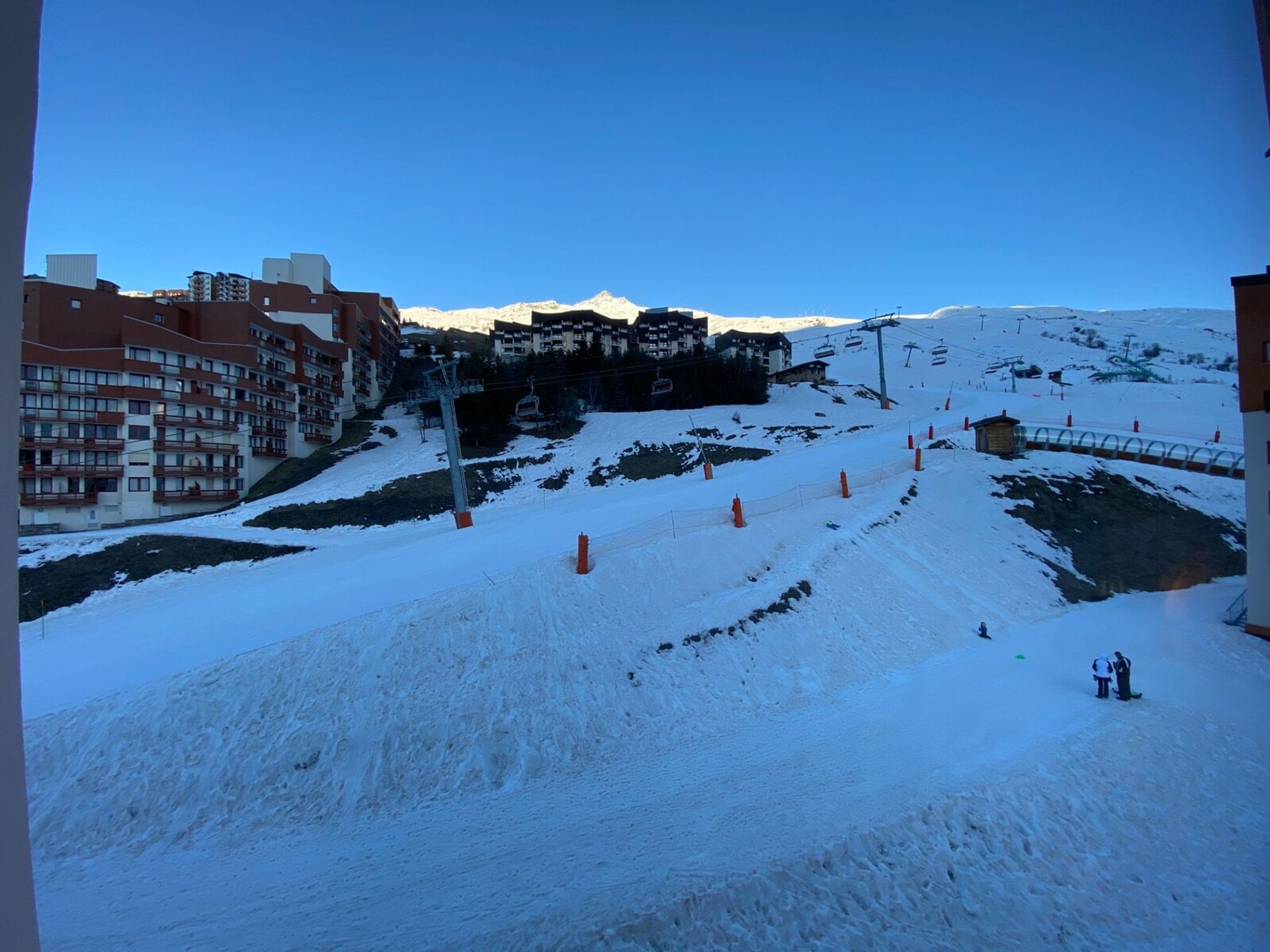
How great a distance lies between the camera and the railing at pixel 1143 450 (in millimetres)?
28781

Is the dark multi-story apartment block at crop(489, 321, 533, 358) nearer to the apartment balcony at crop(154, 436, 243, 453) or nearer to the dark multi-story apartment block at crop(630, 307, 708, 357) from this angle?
the dark multi-story apartment block at crop(630, 307, 708, 357)

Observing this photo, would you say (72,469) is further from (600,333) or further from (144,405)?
(600,333)

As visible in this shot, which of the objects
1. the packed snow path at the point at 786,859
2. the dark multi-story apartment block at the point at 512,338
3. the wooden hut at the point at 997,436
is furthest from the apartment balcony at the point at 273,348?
the wooden hut at the point at 997,436

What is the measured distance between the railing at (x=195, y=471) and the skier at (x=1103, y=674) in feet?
148

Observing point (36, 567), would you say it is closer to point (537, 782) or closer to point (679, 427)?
point (537, 782)

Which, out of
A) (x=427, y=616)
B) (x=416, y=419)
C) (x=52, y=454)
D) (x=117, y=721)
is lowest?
(x=117, y=721)

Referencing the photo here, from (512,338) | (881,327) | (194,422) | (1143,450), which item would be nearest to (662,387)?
(881,327)

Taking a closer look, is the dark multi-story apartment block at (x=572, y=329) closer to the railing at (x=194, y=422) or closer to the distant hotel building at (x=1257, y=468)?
the railing at (x=194, y=422)

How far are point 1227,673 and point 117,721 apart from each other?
2136 centimetres

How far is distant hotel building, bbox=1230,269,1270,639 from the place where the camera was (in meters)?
12.1

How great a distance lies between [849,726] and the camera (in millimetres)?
10195

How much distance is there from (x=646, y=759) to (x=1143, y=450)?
35819mm

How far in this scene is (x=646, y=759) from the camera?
918 centimetres

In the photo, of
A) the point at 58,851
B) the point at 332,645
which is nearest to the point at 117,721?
the point at 58,851
